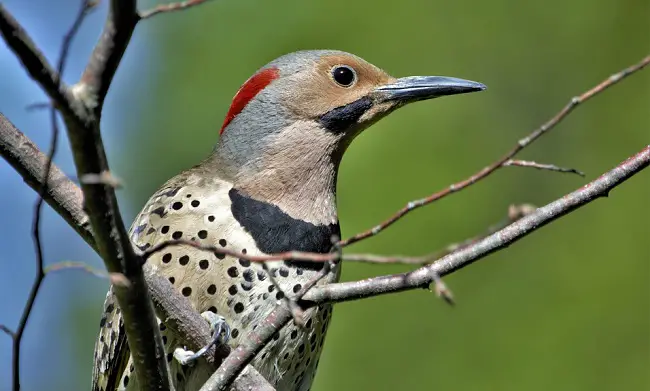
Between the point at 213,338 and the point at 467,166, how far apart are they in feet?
→ 14.2

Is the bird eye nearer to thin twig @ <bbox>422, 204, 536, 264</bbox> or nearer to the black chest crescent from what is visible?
the black chest crescent

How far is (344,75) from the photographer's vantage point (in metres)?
4.61

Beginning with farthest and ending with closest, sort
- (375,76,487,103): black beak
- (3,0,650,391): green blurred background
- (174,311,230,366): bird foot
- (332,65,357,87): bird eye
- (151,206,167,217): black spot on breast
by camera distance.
→ (3,0,650,391): green blurred background
(332,65,357,87): bird eye
(375,76,487,103): black beak
(151,206,167,217): black spot on breast
(174,311,230,366): bird foot

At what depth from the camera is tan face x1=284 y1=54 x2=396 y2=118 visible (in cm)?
449

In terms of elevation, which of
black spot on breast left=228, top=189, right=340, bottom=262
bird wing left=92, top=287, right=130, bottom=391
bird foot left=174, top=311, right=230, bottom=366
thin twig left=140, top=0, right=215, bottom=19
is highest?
thin twig left=140, top=0, right=215, bottom=19

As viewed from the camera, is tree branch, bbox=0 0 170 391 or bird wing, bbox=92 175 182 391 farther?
bird wing, bbox=92 175 182 391

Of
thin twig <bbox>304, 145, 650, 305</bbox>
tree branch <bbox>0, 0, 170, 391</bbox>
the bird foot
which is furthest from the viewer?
the bird foot

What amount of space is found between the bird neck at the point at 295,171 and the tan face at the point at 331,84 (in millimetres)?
94

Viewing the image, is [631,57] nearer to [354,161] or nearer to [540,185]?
[540,185]

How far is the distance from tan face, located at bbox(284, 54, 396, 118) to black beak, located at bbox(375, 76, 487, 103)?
0.06 meters

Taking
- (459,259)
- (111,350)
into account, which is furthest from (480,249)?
(111,350)

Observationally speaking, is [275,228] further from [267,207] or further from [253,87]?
[253,87]

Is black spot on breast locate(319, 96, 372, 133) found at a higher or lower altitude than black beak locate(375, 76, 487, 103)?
lower

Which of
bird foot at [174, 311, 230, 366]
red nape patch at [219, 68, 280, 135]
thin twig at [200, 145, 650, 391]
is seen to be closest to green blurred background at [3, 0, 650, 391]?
red nape patch at [219, 68, 280, 135]
